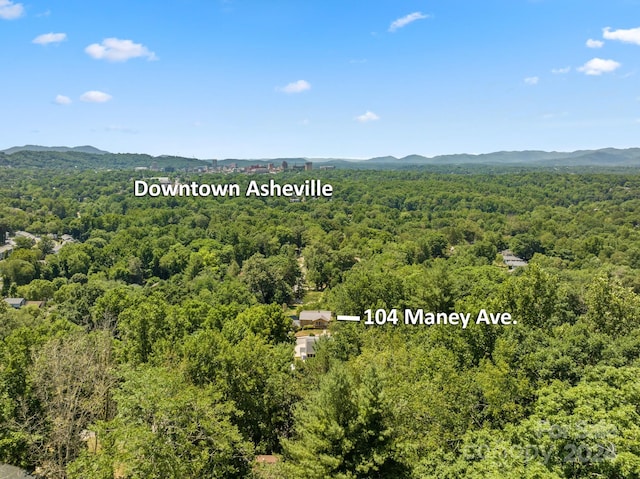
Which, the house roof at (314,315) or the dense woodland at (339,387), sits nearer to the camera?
the dense woodland at (339,387)

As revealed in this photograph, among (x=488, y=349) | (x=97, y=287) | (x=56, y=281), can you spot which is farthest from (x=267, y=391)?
(x=56, y=281)

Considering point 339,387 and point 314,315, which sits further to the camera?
point 314,315

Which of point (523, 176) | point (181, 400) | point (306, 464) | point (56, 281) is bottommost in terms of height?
point (56, 281)

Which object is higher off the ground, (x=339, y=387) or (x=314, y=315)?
(x=339, y=387)

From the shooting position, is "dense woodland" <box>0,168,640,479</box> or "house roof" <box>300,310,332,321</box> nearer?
"dense woodland" <box>0,168,640,479</box>

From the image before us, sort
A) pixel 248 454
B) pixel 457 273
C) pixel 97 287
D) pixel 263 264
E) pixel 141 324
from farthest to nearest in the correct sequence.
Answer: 1. pixel 263 264
2. pixel 457 273
3. pixel 97 287
4. pixel 141 324
5. pixel 248 454

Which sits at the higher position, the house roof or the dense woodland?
the dense woodland

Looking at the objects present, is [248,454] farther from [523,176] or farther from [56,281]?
[523,176]

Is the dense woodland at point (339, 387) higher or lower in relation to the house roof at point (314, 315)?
higher
